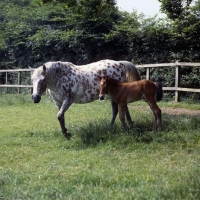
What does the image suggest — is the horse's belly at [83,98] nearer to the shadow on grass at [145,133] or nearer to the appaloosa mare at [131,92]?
the appaloosa mare at [131,92]

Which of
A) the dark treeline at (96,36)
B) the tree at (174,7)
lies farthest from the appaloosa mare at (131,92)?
the tree at (174,7)

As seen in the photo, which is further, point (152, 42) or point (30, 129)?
point (152, 42)

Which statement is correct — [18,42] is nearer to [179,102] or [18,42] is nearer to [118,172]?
[179,102]

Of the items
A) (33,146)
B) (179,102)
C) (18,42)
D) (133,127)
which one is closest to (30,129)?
(33,146)

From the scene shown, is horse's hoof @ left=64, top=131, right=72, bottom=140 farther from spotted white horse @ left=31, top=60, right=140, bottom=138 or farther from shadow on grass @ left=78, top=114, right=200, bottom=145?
shadow on grass @ left=78, top=114, right=200, bottom=145

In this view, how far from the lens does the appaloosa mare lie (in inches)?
310

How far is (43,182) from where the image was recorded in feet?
16.1

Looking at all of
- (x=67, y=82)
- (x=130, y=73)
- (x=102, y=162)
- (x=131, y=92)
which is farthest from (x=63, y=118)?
(x=102, y=162)

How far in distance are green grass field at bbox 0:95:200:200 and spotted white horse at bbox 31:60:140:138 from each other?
692 millimetres

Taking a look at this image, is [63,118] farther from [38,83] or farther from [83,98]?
[38,83]

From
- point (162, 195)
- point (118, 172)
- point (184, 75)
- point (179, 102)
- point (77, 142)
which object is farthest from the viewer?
point (184, 75)

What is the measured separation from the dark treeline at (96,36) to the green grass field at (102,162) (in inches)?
257

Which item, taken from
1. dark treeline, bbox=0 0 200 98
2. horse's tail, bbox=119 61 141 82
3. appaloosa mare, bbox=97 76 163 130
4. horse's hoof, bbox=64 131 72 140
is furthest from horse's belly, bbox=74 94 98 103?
dark treeline, bbox=0 0 200 98

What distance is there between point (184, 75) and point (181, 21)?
2.45 meters
